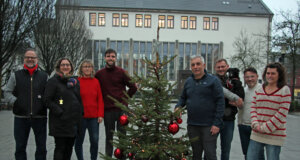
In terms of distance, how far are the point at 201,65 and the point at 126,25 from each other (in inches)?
1531

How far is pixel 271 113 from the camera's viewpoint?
11.4ft

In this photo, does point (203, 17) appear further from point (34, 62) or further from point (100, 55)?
point (34, 62)

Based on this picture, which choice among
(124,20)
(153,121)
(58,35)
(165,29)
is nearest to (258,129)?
(153,121)

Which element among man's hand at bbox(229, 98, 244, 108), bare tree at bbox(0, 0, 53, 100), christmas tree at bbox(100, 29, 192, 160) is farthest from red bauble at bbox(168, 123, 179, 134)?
bare tree at bbox(0, 0, 53, 100)

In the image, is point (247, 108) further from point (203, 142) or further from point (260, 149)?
point (203, 142)

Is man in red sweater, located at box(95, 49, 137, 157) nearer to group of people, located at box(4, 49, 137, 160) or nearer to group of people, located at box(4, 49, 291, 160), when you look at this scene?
group of people, located at box(4, 49, 291, 160)

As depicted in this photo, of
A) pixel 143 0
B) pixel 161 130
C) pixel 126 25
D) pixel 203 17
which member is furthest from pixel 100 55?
pixel 161 130

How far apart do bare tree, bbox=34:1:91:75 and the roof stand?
20611 mm

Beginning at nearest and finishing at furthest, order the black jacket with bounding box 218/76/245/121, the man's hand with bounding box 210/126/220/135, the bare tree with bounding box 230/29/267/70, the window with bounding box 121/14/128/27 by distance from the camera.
A: the man's hand with bounding box 210/126/220/135
the black jacket with bounding box 218/76/245/121
the bare tree with bounding box 230/29/267/70
the window with bounding box 121/14/128/27

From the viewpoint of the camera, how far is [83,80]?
475 centimetres

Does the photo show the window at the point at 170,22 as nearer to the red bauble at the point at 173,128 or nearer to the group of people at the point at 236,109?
the group of people at the point at 236,109

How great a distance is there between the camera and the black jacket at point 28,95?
13.7ft

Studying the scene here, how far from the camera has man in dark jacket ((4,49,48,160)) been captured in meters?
4.17

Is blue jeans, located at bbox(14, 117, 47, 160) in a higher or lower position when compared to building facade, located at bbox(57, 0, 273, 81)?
lower
